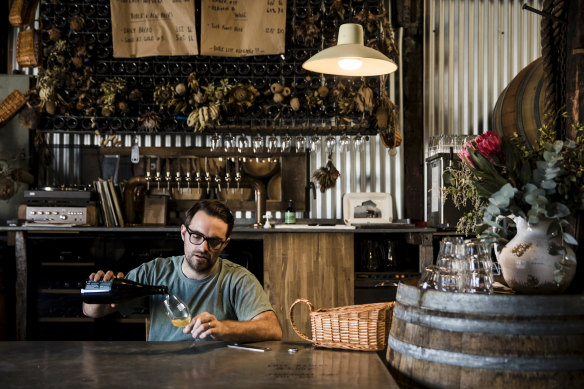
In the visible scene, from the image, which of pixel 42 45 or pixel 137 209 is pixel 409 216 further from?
pixel 42 45

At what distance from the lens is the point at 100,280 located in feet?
7.21

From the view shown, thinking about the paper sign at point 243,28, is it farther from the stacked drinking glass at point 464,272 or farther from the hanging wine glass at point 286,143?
the stacked drinking glass at point 464,272

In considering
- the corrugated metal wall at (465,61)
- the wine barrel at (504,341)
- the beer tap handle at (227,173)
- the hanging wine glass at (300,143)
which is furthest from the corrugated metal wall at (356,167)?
the wine barrel at (504,341)

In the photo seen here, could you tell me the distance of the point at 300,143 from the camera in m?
5.91

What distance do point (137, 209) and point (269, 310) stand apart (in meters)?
3.76

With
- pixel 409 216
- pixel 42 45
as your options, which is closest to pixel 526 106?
pixel 409 216

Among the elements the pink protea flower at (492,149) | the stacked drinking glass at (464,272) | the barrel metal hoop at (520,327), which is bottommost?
the barrel metal hoop at (520,327)

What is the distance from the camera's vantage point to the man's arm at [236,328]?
80.0 inches

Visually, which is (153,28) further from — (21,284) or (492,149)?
(492,149)

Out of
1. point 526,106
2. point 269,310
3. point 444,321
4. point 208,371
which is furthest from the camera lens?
point 526,106

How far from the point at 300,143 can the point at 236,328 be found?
3794 millimetres

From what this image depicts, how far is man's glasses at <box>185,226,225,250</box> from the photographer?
257 cm

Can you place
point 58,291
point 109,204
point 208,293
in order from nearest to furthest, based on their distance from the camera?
point 208,293
point 58,291
point 109,204

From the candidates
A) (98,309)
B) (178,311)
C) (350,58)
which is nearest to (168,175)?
(350,58)
